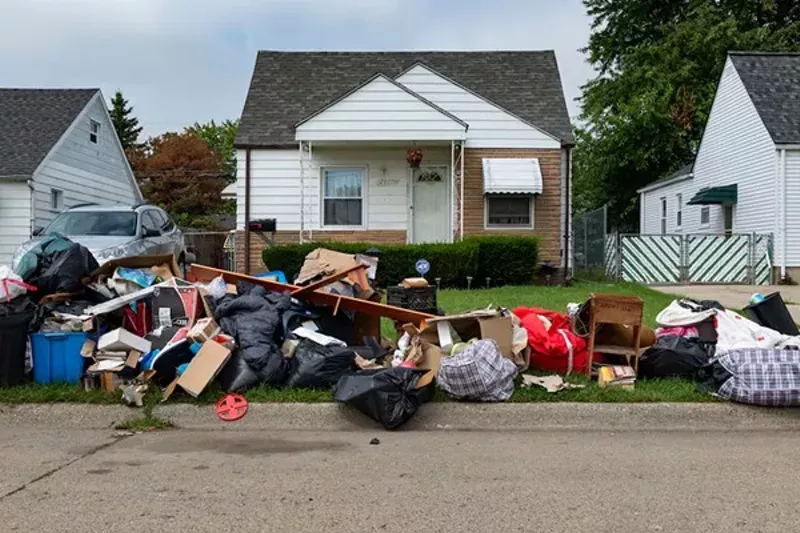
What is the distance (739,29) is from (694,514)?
34026 millimetres

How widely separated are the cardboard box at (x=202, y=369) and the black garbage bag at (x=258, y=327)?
289 mm

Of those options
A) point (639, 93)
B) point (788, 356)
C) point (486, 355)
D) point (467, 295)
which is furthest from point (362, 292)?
point (639, 93)

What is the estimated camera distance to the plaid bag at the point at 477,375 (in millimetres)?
6129

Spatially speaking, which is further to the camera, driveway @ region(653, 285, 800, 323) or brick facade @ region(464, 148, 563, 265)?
brick facade @ region(464, 148, 563, 265)

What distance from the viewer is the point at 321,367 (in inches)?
254

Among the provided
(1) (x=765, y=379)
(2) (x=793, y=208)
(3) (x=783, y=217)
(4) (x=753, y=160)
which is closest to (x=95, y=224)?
(1) (x=765, y=379)

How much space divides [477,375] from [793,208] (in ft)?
54.4

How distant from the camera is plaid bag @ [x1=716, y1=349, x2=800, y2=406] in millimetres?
6066

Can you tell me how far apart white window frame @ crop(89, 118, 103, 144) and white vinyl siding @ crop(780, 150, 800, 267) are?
20.8m

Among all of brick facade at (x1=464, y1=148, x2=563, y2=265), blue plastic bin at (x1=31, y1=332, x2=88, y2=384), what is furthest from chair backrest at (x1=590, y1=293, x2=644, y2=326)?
brick facade at (x1=464, y1=148, x2=563, y2=265)

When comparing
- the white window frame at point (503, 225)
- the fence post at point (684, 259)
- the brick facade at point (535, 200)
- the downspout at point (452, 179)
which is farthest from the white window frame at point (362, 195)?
the fence post at point (684, 259)

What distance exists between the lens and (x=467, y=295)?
45.0 ft

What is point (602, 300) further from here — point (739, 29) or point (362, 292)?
point (739, 29)

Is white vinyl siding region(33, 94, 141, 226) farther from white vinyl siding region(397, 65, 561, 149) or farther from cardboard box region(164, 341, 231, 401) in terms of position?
cardboard box region(164, 341, 231, 401)
